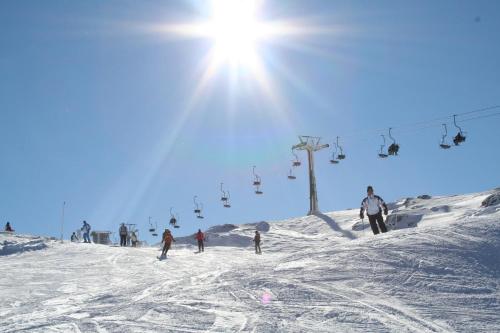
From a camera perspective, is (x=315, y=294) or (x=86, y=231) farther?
(x=86, y=231)

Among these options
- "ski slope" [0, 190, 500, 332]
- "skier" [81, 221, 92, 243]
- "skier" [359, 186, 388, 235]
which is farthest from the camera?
"skier" [81, 221, 92, 243]

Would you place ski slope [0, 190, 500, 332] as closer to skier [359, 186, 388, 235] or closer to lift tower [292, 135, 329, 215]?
skier [359, 186, 388, 235]

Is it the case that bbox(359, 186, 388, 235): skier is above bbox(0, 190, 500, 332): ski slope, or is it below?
above

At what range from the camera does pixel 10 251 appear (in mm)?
22109

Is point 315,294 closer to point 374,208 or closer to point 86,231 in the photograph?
point 374,208

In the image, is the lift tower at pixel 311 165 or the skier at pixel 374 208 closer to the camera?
the skier at pixel 374 208

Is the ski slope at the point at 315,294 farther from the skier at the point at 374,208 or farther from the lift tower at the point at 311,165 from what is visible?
the lift tower at the point at 311,165

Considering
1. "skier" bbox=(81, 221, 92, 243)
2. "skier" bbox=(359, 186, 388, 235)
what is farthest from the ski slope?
"skier" bbox=(81, 221, 92, 243)

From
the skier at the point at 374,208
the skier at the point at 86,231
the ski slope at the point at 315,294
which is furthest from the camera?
the skier at the point at 86,231

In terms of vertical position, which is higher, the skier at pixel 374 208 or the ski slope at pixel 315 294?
the skier at pixel 374 208

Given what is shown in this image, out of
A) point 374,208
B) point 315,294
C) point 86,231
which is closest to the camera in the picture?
point 315,294

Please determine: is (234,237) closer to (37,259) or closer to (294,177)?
(294,177)

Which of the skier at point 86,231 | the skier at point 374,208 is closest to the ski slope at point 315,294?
the skier at point 374,208

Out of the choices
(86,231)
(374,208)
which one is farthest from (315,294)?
(86,231)
